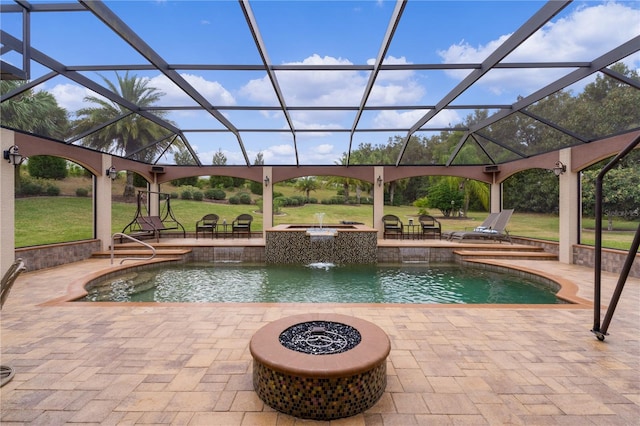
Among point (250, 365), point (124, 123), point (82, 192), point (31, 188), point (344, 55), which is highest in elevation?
point (344, 55)

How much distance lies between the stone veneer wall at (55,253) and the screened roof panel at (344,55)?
2658mm

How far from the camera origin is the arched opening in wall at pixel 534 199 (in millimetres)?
14328

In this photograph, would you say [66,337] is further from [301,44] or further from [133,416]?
[301,44]

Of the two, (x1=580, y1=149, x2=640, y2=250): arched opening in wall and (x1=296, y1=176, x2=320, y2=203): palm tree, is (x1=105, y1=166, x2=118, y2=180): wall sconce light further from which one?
(x1=580, y1=149, x2=640, y2=250): arched opening in wall

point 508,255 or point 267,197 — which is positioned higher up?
point 267,197

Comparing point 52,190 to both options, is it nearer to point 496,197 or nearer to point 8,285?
point 8,285

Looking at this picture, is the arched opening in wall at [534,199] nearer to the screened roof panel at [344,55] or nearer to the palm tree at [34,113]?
the screened roof panel at [344,55]

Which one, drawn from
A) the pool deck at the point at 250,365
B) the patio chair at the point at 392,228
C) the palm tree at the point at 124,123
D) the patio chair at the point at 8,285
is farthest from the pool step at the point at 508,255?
the palm tree at the point at 124,123

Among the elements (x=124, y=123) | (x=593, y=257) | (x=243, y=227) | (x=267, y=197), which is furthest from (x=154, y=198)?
(x=593, y=257)

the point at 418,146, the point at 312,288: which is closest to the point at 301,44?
the point at 312,288

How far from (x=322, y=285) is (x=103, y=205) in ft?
23.1

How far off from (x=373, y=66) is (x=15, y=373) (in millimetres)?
6221

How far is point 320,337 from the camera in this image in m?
2.62

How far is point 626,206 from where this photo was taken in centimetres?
1259
